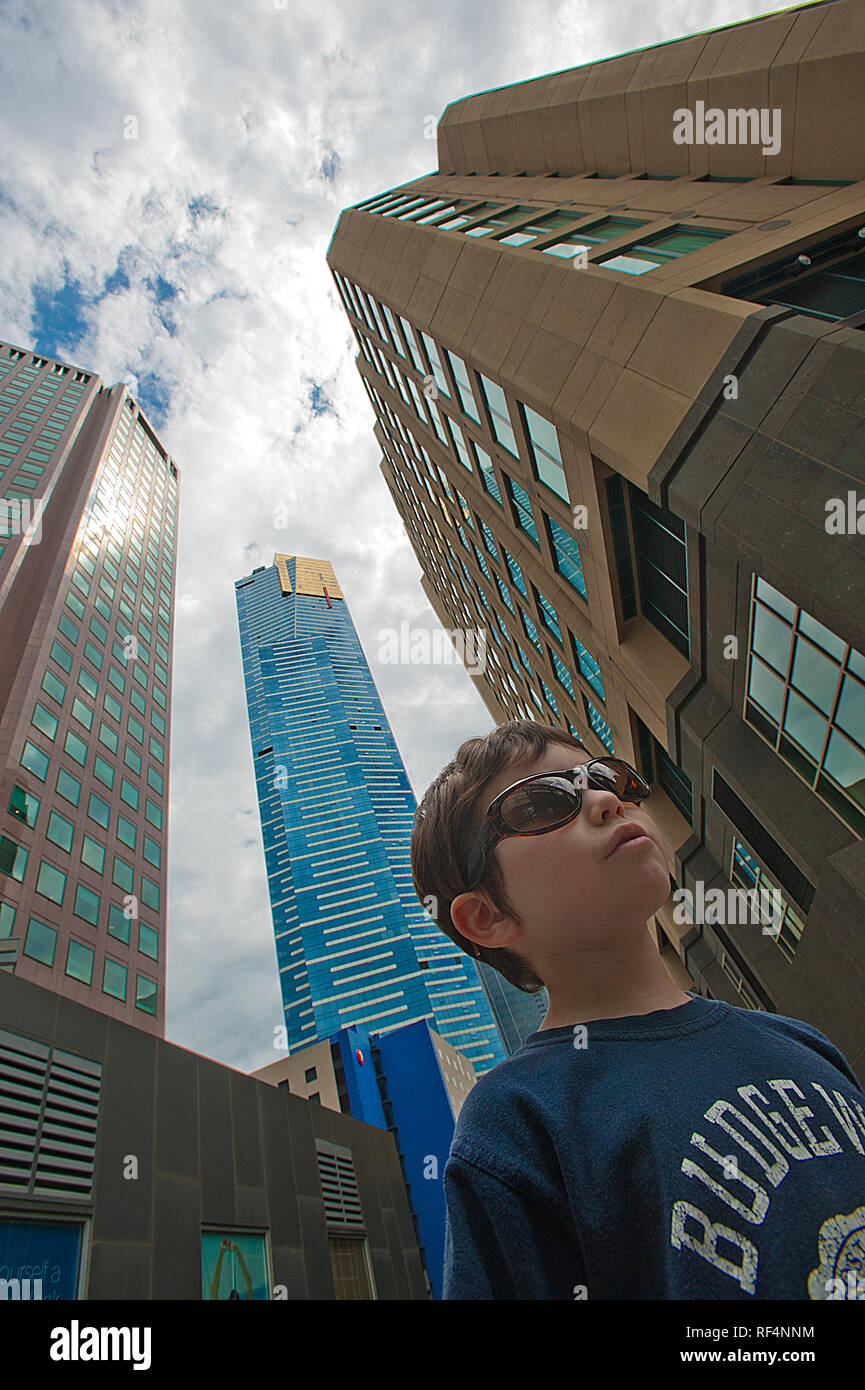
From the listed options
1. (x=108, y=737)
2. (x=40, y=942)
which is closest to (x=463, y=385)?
(x=40, y=942)

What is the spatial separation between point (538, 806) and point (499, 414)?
17650 millimetres

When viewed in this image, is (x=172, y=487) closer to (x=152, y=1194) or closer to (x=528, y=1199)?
(x=152, y=1194)

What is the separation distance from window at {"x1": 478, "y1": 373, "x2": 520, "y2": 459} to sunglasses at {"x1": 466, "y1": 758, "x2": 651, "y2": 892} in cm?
1650

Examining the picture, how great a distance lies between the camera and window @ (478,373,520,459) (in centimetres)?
1712

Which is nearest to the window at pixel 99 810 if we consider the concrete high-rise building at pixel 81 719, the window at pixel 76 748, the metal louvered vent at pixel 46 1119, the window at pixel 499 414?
the concrete high-rise building at pixel 81 719

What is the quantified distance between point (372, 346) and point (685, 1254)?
39550mm

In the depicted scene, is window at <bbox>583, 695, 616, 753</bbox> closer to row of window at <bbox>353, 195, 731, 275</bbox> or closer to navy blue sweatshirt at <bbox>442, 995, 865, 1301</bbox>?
row of window at <bbox>353, 195, 731, 275</bbox>

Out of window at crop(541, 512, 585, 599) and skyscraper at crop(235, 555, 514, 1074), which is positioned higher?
skyscraper at crop(235, 555, 514, 1074)

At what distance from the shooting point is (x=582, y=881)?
89.7 inches

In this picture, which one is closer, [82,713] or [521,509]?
[521,509]

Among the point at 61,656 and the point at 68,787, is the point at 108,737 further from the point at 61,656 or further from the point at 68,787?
the point at 68,787

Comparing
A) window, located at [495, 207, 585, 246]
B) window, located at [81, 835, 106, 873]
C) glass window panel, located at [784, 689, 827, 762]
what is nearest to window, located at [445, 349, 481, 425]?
window, located at [495, 207, 585, 246]

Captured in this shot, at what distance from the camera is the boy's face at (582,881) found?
87.3 inches
